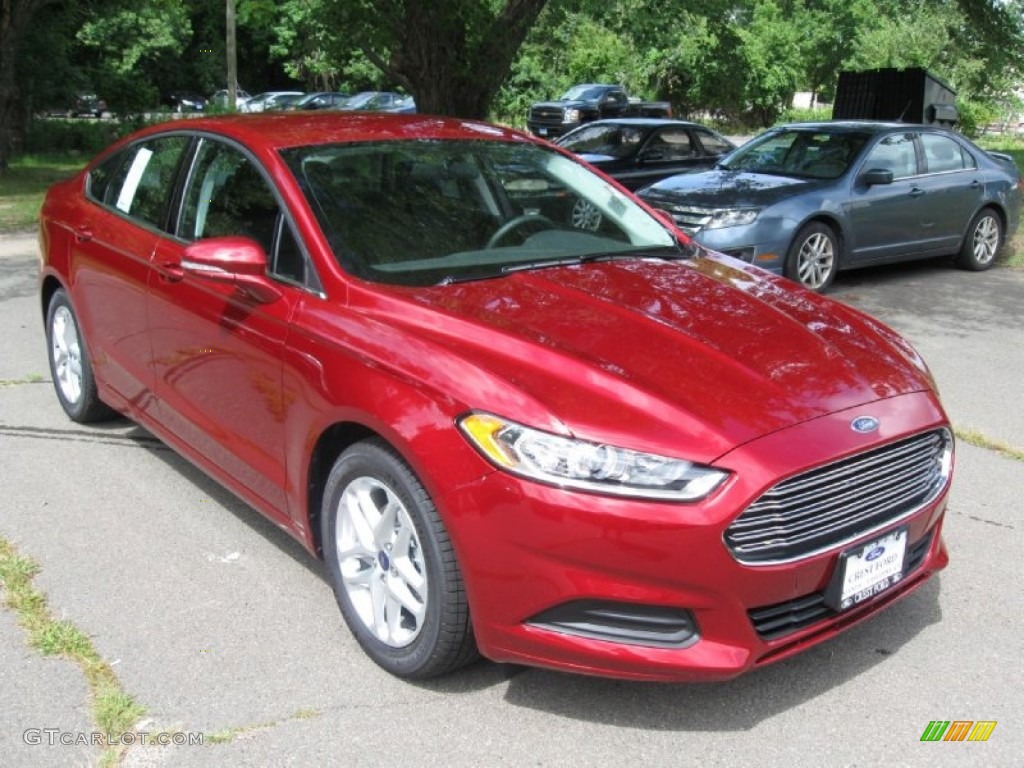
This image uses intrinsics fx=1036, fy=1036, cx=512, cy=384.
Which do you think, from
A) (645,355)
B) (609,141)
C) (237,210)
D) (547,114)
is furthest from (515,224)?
(547,114)

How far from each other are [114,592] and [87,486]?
45.0 inches

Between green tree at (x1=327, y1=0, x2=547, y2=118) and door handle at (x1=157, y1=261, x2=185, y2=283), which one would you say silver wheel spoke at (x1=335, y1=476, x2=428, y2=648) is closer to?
door handle at (x1=157, y1=261, x2=185, y2=283)

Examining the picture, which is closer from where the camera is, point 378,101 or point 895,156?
point 895,156

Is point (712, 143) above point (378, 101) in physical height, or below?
below

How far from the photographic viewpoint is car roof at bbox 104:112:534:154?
4.00 meters

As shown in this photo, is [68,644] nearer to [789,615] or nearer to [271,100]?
[789,615]

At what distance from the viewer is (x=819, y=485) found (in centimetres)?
279

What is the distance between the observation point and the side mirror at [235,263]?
3445 millimetres

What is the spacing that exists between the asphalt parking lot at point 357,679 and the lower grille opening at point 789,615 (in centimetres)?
32

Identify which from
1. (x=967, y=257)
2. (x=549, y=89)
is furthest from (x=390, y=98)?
(x=967, y=257)

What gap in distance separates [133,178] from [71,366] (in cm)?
117

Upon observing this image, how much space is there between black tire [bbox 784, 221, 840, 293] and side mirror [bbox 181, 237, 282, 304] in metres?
6.07

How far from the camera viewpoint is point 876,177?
29.9ft

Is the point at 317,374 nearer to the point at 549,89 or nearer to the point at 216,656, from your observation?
the point at 216,656
